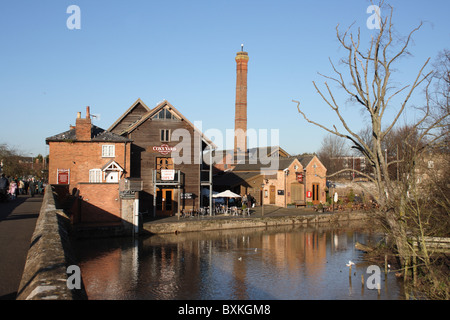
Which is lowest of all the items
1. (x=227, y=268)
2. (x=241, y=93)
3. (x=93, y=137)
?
(x=227, y=268)

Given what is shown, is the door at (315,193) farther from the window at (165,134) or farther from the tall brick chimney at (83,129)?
the tall brick chimney at (83,129)

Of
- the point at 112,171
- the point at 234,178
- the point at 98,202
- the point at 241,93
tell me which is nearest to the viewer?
the point at 98,202

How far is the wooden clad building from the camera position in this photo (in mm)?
30688

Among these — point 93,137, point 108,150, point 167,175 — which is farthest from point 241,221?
point 93,137

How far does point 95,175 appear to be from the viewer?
28.9 metres

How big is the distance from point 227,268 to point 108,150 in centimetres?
1501

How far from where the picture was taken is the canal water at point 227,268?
14.0m

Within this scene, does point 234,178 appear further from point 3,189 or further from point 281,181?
point 3,189

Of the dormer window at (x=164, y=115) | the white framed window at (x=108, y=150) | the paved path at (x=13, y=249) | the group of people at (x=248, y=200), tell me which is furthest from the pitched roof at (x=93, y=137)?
the group of people at (x=248, y=200)

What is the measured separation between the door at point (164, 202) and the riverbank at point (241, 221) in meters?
1.44

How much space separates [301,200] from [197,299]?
2905cm

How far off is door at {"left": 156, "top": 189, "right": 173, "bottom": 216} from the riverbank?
4.73ft

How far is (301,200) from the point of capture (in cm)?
4103
